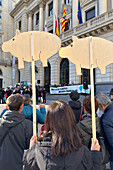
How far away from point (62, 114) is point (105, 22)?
14417mm

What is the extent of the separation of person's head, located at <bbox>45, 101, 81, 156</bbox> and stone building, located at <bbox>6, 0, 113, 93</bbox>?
12.9 m

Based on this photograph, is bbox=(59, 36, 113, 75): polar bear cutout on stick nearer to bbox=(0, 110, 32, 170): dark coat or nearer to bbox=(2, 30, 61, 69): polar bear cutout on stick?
bbox=(2, 30, 61, 69): polar bear cutout on stick

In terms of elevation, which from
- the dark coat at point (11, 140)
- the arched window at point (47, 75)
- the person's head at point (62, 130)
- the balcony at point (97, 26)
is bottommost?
the dark coat at point (11, 140)

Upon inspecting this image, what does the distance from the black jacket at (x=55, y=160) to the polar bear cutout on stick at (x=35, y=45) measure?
1.65 m

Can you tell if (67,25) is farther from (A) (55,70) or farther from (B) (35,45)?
(B) (35,45)

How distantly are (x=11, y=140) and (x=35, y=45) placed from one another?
153 cm

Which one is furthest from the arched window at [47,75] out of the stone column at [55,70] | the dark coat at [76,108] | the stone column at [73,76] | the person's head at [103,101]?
the person's head at [103,101]

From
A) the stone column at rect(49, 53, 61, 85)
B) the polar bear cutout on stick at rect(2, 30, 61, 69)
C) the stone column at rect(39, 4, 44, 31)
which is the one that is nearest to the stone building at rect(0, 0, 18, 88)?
the stone column at rect(39, 4, 44, 31)

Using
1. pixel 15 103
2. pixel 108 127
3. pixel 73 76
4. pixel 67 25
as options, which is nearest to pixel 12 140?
pixel 15 103

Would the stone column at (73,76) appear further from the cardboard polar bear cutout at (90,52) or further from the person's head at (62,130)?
the person's head at (62,130)

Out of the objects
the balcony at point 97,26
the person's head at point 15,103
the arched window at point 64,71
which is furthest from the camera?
the arched window at point 64,71

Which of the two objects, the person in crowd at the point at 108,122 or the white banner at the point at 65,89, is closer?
the person in crowd at the point at 108,122

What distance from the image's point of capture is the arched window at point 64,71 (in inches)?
774

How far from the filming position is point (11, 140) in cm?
182
